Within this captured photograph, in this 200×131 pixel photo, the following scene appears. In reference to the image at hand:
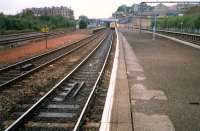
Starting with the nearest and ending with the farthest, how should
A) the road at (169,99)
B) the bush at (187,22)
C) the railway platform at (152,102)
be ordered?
the railway platform at (152,102) → the road at (169,99) → the bush at (187,22)

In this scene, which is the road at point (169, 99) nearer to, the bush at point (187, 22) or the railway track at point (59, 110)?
the railway track at point (59, 110)

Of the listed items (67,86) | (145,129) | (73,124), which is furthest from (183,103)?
(67,86)

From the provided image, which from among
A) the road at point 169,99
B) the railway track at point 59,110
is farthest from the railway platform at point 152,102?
the railway track at point 59,110

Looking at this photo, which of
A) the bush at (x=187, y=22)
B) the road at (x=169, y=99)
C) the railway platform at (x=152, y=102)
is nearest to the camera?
the railway platform at (x=152, y=102)

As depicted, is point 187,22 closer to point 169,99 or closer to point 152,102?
point 169,99

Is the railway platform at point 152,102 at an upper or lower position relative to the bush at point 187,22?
lower

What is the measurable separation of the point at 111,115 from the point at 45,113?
1.71 m

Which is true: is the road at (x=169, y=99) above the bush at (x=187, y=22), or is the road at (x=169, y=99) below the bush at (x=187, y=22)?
below

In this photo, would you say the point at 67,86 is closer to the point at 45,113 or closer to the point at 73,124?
the point at 45,113

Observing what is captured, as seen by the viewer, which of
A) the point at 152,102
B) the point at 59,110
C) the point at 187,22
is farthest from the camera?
the point at 187,22

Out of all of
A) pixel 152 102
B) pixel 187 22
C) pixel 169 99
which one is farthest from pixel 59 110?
pixel 187 22

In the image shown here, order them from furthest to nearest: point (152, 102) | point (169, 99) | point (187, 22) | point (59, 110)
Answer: point (187, 22) < point (169, 99) < point (152, 102) < point (59, 110)

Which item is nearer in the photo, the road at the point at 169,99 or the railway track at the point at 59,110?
the railway track at the point at 59,110

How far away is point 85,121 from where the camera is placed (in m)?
8.23
